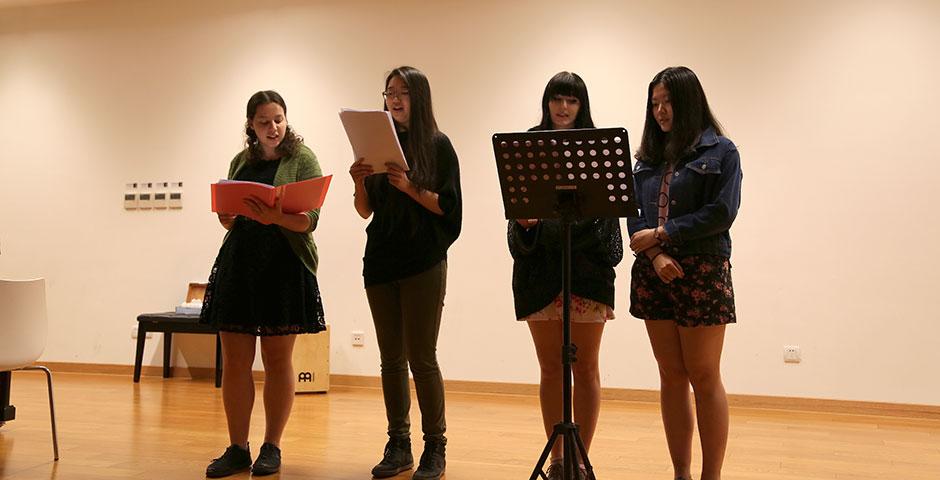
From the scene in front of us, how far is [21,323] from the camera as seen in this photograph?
3.35 meters

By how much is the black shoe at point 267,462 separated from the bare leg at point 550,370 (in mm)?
1037

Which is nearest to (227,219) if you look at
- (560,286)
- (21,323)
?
(21,323)

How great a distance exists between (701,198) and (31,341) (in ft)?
8.30

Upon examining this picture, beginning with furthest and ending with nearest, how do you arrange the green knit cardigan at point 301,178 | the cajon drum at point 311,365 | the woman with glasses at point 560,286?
the cajon drum at point 311,365
the green knit cardigan at point 301,178
the woman with glasses at point 560,286

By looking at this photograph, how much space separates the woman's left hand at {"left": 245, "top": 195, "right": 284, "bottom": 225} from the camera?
3045 millimetres

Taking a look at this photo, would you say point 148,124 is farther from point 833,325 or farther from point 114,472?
point 833,325

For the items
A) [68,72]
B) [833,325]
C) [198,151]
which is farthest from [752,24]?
[68,72]

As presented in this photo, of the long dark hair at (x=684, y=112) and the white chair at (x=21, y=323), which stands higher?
the long dark hair at (x=684, y=112)

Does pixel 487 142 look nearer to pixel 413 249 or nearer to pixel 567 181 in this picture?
pixel 413 249

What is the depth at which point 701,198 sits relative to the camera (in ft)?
8.95

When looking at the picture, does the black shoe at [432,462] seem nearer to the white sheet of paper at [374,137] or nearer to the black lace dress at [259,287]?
the black lace dress at [259,287]

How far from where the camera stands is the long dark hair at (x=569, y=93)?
9.48 feet

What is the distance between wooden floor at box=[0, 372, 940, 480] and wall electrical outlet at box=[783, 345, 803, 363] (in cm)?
33

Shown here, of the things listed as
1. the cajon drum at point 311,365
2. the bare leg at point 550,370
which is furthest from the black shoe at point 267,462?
the cajon drum at point 311,365
